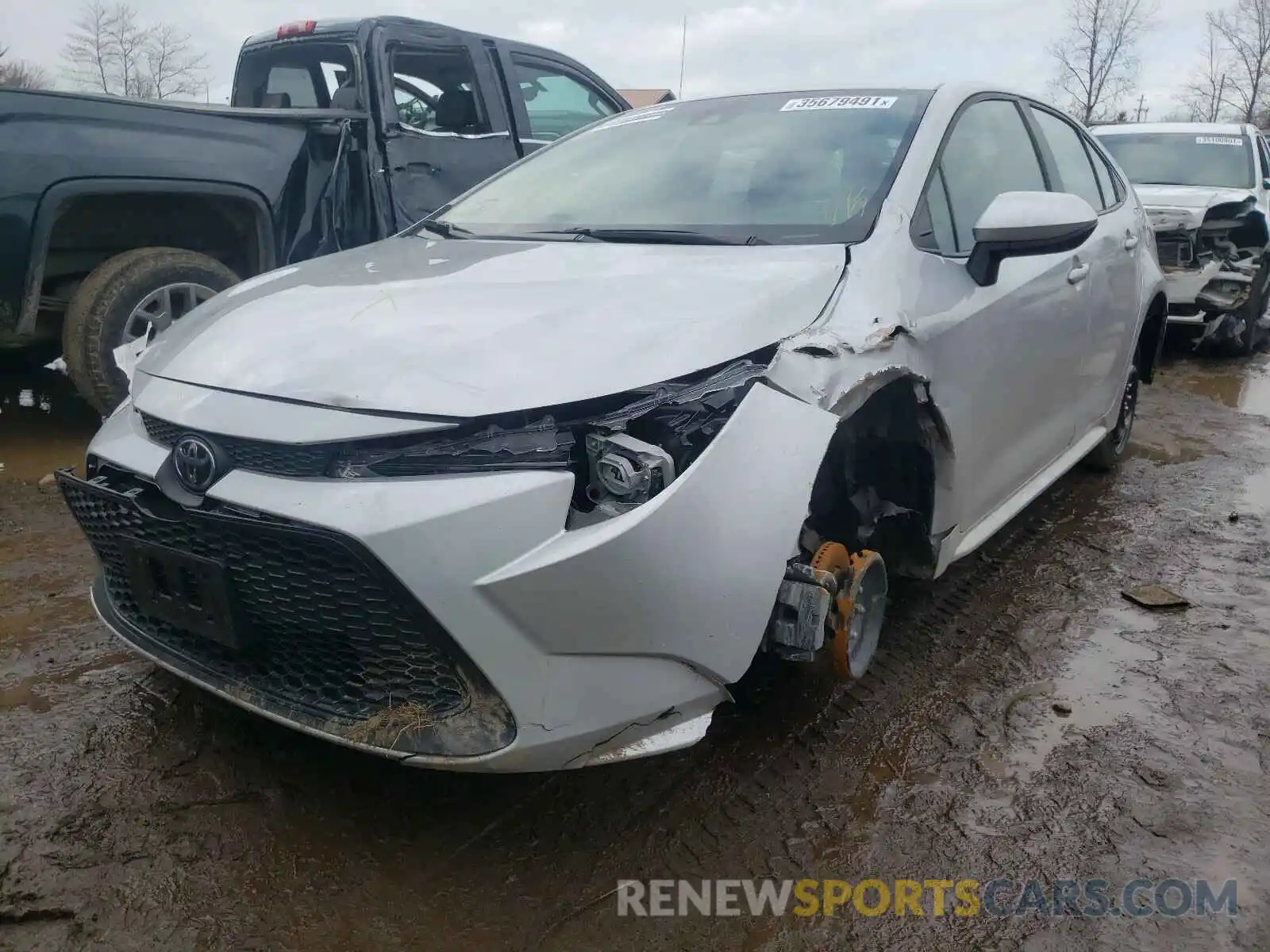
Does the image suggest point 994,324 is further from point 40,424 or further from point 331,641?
point 40,424

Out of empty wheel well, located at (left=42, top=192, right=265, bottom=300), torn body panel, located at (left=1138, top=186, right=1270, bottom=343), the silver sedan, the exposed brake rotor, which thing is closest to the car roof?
torn body panel, located at (left=1138, top=186, right=1270, bottom=343)

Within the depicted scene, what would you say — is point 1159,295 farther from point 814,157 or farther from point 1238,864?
point 1238,864

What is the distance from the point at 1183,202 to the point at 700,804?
24.8ft

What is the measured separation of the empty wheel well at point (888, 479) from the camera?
2.49m

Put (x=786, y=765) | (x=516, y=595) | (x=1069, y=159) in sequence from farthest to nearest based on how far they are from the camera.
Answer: (x=1069, y=159), (x=786, y=765), (x=516, y=595)

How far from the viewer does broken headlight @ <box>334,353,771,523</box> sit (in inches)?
72.6

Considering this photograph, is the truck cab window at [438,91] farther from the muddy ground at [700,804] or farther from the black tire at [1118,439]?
the black tire at [1118,439]

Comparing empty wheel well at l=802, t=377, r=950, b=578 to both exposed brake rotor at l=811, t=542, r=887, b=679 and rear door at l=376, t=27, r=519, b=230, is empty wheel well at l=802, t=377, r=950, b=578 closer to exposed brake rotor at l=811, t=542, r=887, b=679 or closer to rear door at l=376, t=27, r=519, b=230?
exposed brake rotor at l=811, t=542, r=887, b=679

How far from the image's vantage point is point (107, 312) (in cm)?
433

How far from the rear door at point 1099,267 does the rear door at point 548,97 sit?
8.60 feet

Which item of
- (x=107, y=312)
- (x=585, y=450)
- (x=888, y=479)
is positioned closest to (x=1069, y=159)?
(x=888, y=479)

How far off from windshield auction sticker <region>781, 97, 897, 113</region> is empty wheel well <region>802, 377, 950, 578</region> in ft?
3.36

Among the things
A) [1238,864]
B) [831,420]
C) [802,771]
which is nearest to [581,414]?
[831,420]

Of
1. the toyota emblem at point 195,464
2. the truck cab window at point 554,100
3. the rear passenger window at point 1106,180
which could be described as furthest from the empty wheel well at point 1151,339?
the toyota emblem at point 195,464
